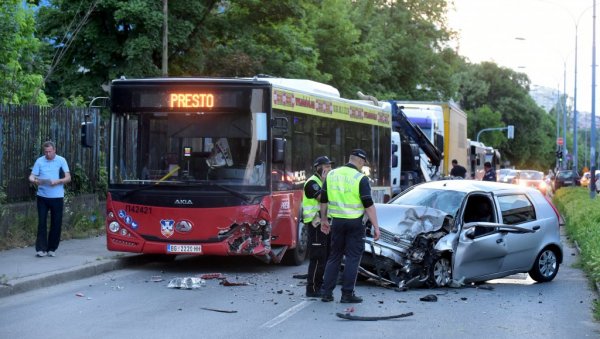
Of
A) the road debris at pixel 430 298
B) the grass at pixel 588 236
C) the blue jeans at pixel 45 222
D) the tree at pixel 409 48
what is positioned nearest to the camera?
the road debris at pixel 430 298

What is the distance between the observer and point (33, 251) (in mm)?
15344

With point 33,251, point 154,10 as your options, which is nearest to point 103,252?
point 33,251

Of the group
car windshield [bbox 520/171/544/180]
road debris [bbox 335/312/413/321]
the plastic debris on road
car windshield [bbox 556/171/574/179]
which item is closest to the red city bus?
the plastic debris on road

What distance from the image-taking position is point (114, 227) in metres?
14.1

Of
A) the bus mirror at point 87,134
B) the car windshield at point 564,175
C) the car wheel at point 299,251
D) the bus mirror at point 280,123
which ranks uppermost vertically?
the bus mirror at point 280,123

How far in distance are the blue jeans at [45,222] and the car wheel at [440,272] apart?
5.82 metres

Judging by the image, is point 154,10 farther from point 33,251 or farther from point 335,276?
point 335,276

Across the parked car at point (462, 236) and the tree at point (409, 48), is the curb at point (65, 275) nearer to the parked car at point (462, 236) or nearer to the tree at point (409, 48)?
the parked car at point (462, 236)

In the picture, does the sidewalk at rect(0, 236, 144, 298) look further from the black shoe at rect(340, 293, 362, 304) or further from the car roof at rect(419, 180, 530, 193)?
the car roof at rect(419, 180, 530, 193)

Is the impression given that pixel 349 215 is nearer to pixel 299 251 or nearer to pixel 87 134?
pixel 299 251

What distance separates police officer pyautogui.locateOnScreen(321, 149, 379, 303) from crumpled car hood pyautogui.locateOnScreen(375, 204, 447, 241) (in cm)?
145

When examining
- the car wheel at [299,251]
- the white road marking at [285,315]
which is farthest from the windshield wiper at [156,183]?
the white road marking at [285,315]

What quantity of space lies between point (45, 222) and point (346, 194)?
572cm

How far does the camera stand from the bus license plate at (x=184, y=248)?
13594 mm
